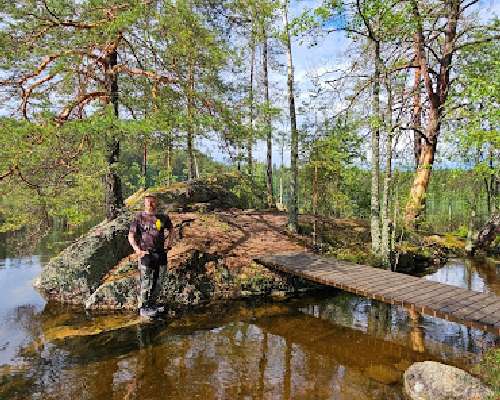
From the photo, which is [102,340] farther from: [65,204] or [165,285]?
[65,204]

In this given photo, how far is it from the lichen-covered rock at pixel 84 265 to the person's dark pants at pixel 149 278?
245 centimetres

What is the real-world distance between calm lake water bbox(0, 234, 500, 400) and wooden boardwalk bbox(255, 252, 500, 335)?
818 mm

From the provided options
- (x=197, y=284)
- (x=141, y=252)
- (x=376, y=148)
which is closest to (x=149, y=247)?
(x=141, y=252)

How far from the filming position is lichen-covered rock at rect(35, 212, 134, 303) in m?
9.59

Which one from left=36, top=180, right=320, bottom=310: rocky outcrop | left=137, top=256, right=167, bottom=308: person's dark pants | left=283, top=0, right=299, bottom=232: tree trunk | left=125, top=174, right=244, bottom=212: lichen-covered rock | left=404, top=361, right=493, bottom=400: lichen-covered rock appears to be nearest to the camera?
left=404, top=361, right=493, bottom=400: lichen-covered rock

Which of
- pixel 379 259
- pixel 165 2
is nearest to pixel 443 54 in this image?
pixel 379 259

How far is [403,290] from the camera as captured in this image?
7004mm

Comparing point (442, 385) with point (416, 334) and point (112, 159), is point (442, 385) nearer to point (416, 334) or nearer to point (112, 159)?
point (416, 334)

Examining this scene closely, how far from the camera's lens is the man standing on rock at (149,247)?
762 cm

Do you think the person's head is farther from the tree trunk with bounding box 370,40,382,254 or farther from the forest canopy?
the tree trunk with bounding box 370,40,382,254

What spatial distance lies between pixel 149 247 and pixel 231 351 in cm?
284

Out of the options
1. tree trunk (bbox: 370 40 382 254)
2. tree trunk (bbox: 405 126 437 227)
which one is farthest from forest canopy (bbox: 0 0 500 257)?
tree trunk (bbox: 405 126 437 227)

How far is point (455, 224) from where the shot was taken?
30797mm

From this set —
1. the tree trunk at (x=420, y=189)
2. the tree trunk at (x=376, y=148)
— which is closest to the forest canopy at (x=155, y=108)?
the tree trunk at (x=376, y=148)
